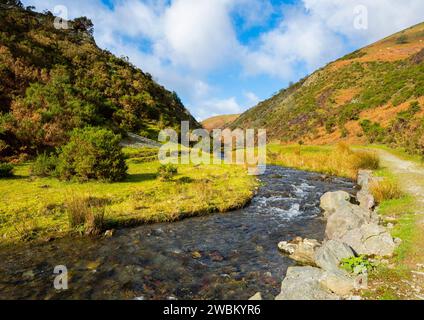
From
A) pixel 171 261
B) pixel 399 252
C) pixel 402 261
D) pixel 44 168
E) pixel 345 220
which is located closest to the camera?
pixel 402 261

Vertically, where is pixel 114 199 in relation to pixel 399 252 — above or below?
above

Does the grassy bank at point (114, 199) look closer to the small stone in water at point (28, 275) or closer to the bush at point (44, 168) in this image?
the bush at point (44, 168)

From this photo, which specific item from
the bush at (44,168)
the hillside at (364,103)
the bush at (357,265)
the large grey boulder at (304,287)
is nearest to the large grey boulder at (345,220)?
the bush at (357,265)

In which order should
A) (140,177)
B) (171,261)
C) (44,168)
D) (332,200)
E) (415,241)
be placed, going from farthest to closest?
(140,177) < (44,168) < (332,200) < (171,261) < (415,241)

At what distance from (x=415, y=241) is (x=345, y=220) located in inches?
120

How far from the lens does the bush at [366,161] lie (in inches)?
995

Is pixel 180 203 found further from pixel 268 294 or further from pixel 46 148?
pixel 46 148

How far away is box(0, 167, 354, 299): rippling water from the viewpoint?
879 cm

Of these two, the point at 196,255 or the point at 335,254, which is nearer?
the point at 335,254

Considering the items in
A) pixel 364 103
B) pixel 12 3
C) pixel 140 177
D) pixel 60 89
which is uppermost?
pixel 12 3

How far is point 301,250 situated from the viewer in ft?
37.0

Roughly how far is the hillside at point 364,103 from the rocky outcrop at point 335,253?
20.2 metres

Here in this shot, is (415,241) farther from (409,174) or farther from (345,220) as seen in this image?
(409,174)

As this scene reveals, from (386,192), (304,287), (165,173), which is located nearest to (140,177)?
(165,173)
